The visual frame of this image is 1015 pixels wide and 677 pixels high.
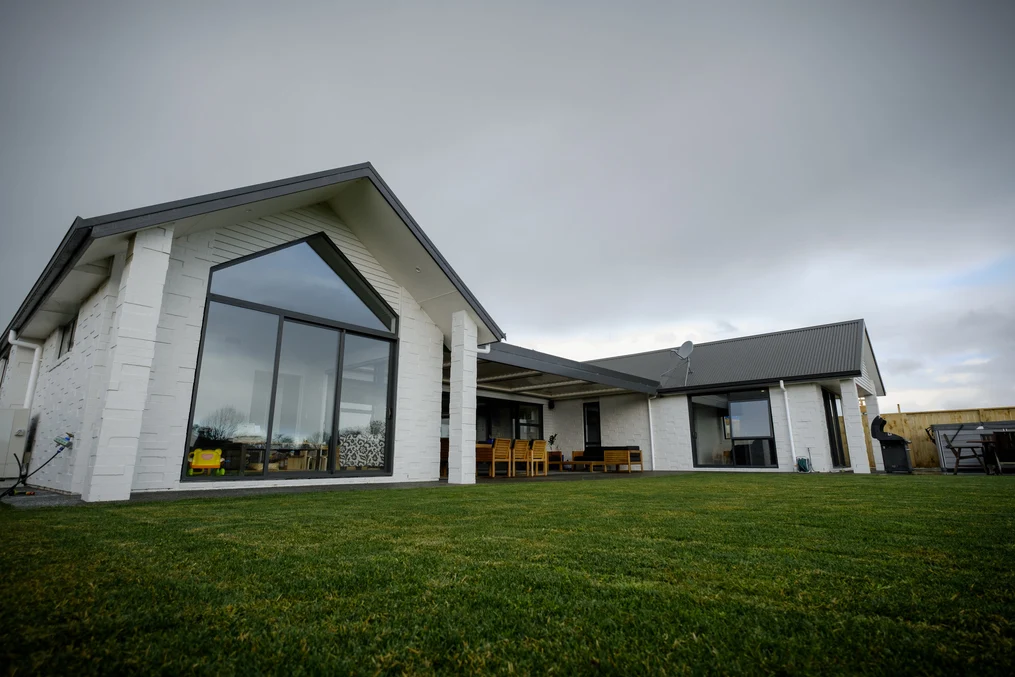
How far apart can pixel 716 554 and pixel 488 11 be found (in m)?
13.1

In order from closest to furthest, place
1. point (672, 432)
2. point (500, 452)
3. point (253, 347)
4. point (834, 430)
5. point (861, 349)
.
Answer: point (253, 347), point (500, 452), point (861, 349), point (834, 430), point (672, 432)

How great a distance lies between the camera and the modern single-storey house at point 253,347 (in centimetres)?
543

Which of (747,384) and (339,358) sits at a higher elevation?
(747,384)

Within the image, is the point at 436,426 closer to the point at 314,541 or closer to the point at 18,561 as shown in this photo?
the point at 314,541

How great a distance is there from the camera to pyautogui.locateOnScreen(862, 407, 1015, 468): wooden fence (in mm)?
15273

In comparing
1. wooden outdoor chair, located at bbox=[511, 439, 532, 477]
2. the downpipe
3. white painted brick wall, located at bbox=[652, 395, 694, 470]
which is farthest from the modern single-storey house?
white painted brick wall, located at bbox=[652, 395, 694, 470]

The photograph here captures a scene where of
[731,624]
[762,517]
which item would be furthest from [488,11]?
[731,624]

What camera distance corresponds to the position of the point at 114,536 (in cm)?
294

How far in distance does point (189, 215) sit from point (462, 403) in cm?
513

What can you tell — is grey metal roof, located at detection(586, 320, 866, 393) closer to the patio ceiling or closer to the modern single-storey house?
the patio ceiling

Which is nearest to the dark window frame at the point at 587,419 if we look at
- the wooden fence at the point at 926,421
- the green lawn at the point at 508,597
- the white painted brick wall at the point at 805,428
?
the white painted brick wall at the point at 805,428

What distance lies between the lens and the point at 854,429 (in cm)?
1295

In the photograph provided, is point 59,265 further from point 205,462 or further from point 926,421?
point 926,421

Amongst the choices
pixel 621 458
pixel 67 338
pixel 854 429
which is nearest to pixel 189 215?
pixel 67 338
